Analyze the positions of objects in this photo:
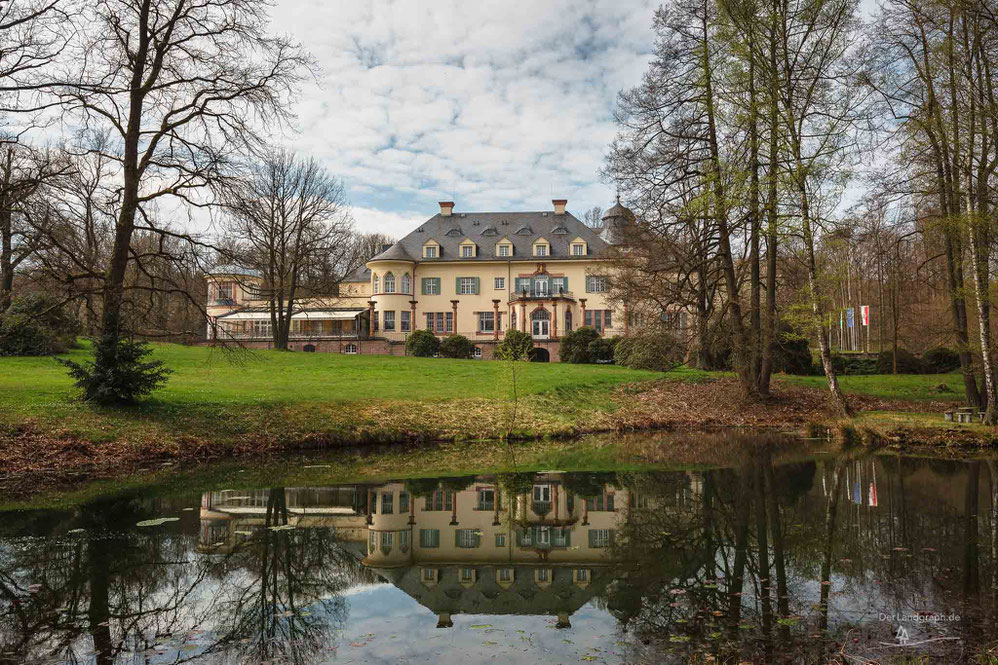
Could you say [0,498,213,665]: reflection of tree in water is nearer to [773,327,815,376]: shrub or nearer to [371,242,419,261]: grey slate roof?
[773,327,815,376]: shrub

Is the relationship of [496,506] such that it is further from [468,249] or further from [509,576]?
[468,249]

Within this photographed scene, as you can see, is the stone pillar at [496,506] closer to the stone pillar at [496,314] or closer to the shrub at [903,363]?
the shrub at [903,363]

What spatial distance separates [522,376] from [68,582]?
17.7 m

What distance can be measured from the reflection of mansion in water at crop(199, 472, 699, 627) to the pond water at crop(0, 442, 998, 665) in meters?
0.03

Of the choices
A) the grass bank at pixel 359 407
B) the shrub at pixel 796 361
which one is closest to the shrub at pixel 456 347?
the grass bank at pixel 359 407

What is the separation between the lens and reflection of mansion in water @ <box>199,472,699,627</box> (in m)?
5.31

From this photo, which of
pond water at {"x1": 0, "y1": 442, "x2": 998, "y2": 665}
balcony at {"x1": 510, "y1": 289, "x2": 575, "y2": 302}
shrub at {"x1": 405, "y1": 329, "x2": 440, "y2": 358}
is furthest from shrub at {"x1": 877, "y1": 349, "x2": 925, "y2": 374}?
shrub at {"x1": 405, "y1": 329, "x2": 440, "y2": 358}

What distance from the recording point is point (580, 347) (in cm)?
3700

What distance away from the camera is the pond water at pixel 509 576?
418 centimetres

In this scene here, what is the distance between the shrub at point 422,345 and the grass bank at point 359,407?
12.4 metres

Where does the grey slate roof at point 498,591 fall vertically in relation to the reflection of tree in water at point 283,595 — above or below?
below

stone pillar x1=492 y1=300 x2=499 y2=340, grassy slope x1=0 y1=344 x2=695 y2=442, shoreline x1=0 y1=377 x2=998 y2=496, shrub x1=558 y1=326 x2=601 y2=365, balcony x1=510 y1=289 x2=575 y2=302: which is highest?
balcony x1=510 y1=289 x2=575 y2=302

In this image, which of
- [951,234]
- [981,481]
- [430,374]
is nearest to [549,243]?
[430,374]

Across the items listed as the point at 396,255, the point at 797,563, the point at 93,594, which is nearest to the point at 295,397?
the point at 93,594
